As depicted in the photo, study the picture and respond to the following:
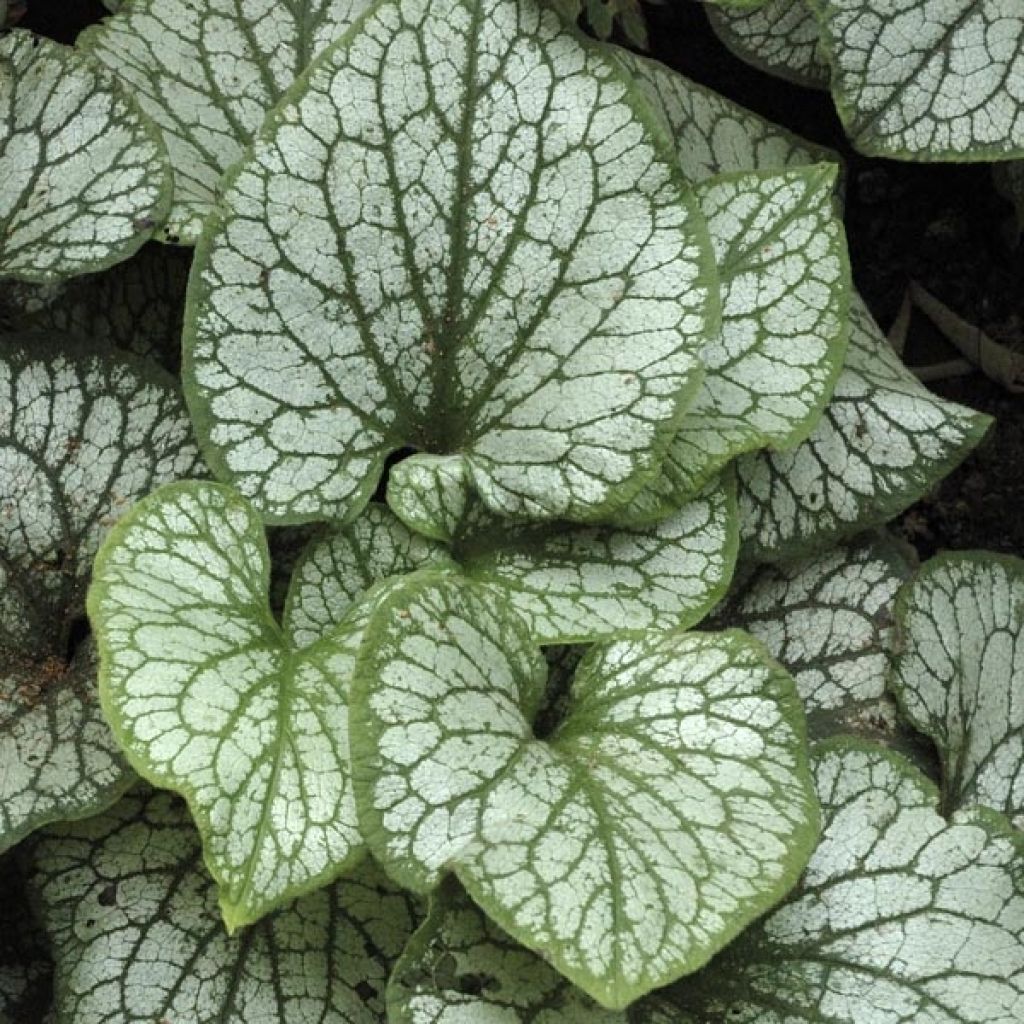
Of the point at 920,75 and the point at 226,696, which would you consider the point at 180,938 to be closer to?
the point at 226,696

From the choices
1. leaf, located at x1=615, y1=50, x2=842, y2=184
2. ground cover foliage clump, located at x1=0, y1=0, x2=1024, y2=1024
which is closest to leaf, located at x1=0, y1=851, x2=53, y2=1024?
ground cover foliage clump, located at x1=0, y1=0, x2=1024, y2=1024

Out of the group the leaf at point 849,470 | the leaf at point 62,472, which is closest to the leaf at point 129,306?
the leaf at point 62,472

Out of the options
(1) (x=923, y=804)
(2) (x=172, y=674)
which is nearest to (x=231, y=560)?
(2) (x=172, y=674)

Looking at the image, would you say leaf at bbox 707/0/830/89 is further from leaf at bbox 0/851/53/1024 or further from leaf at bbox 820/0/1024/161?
leaf at bbox 0/851/53/1024

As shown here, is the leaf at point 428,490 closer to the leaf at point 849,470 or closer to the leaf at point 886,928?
the leaf at point 849,470

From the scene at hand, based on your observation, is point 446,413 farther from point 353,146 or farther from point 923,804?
point 923,804

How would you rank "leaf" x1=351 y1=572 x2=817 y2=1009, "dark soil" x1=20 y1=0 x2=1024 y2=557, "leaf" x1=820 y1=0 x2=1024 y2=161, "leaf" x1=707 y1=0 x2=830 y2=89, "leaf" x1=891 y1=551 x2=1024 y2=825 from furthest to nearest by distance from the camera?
"dark soil" x1=20 y1=0 x2=1024 y2=557, "leaf" x1=707 y1=0 x2=830 y2=89, "leaf" x1=820 y1=0 x2=1024 y2=161, "leaf" x1=891 y1=551 x2=1024 y2=825, "leaf" x1=351 y1=572 x2=817 y2=1009

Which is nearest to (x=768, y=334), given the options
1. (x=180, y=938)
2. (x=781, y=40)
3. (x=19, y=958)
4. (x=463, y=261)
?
(x=463, y=261)

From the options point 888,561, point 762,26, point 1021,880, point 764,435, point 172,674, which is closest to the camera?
point 172,674
